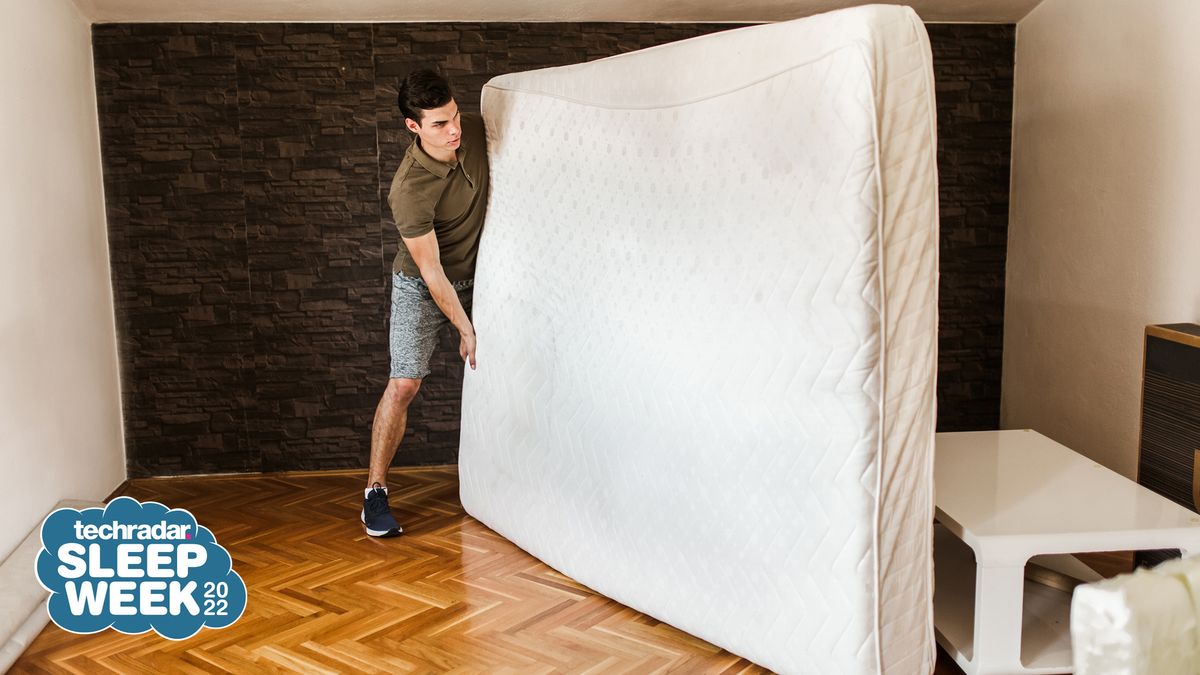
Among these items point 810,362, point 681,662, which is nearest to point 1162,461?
point 810,362

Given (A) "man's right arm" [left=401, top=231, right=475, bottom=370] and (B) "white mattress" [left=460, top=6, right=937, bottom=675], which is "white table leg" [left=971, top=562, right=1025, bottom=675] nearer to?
(B) "white mattress" [left=460, top=6, right=937, bottom=675]

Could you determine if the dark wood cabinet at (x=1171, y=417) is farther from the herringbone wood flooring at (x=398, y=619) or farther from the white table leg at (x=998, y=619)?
the white table leg at (x=998, y=619)

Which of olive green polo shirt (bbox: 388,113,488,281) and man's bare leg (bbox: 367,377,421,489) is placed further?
man's bare leg (bbox: 367,377,421,489)

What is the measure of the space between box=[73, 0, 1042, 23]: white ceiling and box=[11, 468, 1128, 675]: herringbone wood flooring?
1.64 metres

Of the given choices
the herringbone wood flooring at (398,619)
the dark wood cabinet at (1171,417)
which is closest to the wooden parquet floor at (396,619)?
the herringbone wood flooring at (398,619)

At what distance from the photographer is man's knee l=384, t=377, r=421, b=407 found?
3.02 m

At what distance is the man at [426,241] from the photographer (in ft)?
8.87

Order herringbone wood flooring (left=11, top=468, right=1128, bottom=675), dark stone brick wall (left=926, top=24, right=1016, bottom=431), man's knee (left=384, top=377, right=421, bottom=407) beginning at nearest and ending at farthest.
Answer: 1. herringbone wood flooring (left=11, top=468, right=1128, bottom=675)
2. man's knee (left=384, top=377, right=421, bottom=407)
3. dark stone brick wall (left=926, top=24, right=1016, bottom=431)

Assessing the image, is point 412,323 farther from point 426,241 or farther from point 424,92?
point 424,92

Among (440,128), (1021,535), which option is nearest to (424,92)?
(440,128)

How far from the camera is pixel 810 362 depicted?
187 centimetres

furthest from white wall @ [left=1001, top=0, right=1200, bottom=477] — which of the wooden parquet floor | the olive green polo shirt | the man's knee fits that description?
the man's knee

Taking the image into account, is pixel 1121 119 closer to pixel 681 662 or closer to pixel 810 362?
pixel 810 362

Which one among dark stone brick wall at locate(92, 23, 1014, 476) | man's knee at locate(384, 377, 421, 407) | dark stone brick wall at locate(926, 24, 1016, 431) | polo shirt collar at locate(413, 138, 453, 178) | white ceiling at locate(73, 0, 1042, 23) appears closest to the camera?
polo shirt collar at locate(413, 138, 453, 178)
